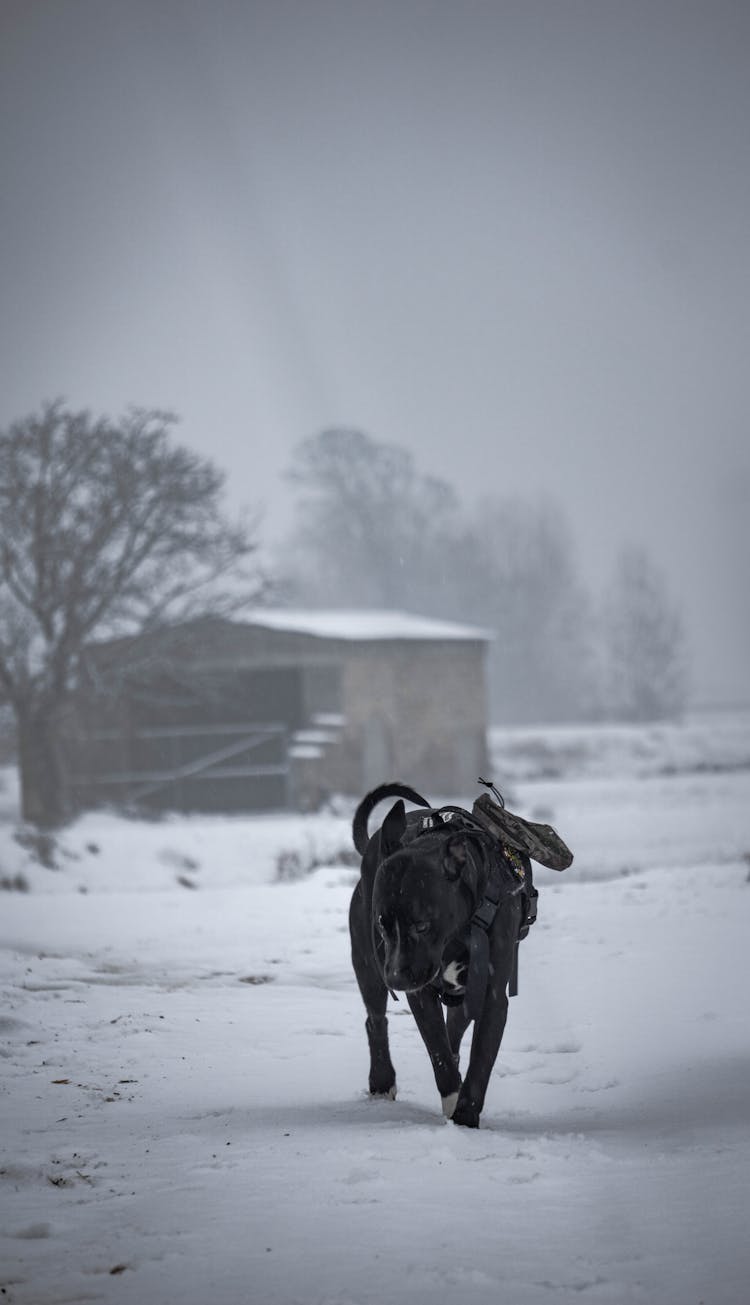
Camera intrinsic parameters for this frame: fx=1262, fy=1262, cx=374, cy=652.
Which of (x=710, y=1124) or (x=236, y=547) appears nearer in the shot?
(x=710, y=1124)

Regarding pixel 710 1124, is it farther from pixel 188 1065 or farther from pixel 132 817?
pixel 132 817

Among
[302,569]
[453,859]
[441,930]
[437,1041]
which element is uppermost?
[302,569]

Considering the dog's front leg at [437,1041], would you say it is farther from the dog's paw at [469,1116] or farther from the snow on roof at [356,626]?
the snow on roof at [356,626]

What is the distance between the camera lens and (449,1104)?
14.5ft

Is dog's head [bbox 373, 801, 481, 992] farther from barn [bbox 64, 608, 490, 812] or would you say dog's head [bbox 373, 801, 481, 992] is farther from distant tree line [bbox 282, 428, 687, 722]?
distant tree line [bbox 282, 428, 687, 722]

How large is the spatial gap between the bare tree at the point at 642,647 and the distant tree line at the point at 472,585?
0.08m

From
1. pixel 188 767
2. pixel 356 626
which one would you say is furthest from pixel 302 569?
pixel 188 767

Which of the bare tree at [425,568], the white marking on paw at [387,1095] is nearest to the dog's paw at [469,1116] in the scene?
the white marking on paw at [387,1095]

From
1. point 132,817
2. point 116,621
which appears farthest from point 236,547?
point 132,817

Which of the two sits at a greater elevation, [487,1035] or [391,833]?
[391,833]

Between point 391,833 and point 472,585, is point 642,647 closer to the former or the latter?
point 472,585

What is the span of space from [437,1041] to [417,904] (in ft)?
2.16

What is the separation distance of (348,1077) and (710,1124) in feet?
5.05

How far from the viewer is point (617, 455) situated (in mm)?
125000
